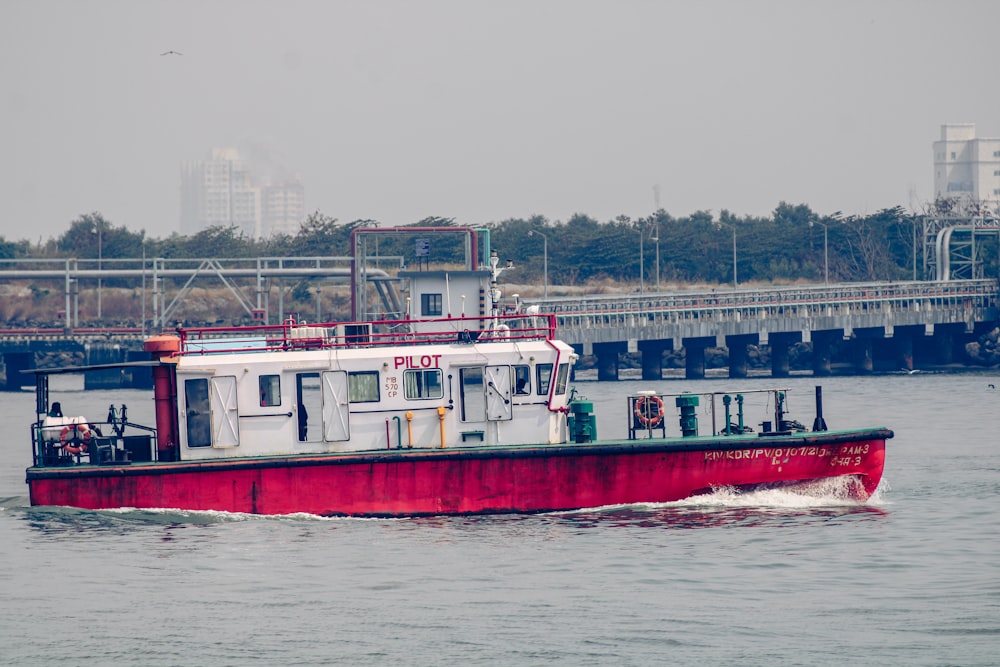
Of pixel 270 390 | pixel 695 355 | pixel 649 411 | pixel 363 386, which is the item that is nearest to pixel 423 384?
pixel 363 386

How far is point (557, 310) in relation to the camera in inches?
3282

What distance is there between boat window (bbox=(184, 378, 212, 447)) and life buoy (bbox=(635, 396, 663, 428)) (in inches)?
330

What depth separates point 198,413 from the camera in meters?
27.6

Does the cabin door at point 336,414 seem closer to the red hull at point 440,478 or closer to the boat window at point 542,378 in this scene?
the red hull at point 440,478

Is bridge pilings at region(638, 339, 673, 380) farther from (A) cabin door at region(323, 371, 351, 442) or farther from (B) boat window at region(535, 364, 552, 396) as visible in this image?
(A) cabin door at region(323, 371, 351, 442)

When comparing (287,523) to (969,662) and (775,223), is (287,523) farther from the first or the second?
(775,223)

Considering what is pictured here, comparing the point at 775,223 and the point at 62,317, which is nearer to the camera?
the point at 62,317

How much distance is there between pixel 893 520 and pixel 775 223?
115 m

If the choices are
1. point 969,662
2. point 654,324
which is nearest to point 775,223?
point 654,324

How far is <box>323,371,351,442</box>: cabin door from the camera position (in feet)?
90.7

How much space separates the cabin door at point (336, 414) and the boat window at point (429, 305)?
39003mm

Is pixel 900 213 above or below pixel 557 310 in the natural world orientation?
above

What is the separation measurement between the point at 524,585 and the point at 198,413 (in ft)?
27.2

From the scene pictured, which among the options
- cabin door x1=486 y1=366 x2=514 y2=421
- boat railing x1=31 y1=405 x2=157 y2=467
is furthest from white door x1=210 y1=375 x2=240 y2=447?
cabin door x1=486 y1=366 x2=514 y2=421
